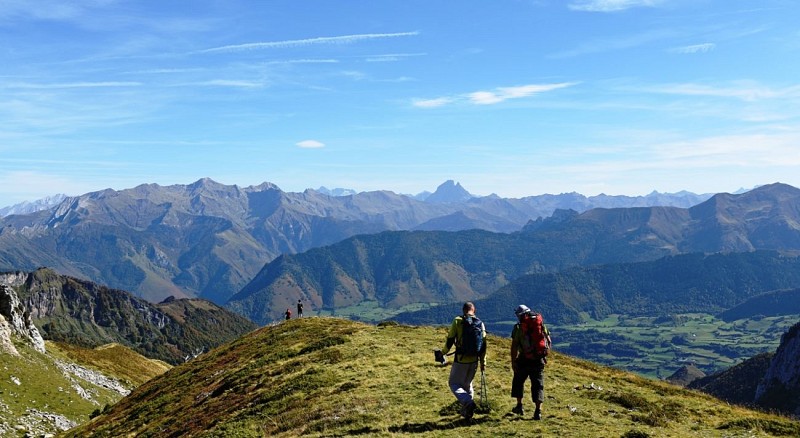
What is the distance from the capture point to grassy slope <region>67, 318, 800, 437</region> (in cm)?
2305

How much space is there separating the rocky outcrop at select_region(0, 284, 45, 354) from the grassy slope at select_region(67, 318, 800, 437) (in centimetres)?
4491

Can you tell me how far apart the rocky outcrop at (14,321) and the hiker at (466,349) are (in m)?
81.1

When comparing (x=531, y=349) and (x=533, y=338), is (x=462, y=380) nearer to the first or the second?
(x=531, y=349)

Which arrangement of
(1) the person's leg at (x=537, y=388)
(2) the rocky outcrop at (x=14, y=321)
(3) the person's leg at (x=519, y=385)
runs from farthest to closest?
(2) the rocky outcrop at (x=14, y=321)
(3) the person's leg at (x=519, y=385)
(1) the person's leg at (x=537, y=388)

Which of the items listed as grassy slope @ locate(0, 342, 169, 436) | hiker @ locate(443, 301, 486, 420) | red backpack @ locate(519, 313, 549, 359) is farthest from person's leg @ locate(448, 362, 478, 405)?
grassy slope @ locate(0, 342, 169, 436)

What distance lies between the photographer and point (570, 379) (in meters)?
32.8

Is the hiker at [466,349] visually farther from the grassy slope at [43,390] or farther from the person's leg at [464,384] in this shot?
the grassy slope at [43,390]

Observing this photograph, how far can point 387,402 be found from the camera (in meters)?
26.9

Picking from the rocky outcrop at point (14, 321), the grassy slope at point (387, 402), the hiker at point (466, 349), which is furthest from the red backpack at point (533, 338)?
the rocky outcrop at point (14, 321)

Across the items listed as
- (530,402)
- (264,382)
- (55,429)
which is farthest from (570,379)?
(55,429)

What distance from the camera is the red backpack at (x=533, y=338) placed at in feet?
74.5

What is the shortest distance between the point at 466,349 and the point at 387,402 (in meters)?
6.57

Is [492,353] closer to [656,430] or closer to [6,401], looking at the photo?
[656,430]

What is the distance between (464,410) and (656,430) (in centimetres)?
777
